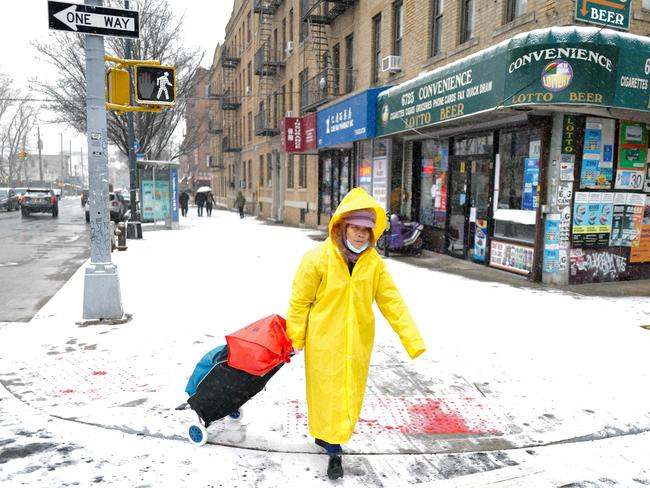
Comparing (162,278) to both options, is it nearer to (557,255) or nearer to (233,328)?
(233,328)

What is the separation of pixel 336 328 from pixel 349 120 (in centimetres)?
1262

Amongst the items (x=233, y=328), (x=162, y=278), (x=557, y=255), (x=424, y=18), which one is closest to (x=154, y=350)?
(x=233, y=328)

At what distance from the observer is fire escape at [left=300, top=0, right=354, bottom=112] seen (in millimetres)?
18156

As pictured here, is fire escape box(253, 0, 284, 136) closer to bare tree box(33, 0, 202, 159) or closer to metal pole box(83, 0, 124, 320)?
bare tree box(33, 0, 202, 159)

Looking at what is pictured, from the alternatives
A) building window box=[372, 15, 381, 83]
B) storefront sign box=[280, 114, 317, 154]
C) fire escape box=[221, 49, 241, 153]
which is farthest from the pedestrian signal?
fire escape box=[221, 49, 241, 153]

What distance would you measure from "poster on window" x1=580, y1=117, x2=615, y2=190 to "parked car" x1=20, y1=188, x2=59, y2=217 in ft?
98.5

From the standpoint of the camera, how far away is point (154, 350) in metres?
5.43

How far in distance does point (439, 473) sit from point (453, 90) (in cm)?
816

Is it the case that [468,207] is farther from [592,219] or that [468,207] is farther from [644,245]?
[644,245]

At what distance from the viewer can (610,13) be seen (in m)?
8.11

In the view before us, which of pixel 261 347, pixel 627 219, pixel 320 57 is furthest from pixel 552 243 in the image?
pixel 320 57

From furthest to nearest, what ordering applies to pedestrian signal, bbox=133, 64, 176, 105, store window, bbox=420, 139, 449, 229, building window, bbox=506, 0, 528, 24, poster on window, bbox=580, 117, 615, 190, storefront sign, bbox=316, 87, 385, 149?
storefront sign, bbox=316, 87, 385, 149
store window, bbox=420, 139, 449, 229
building window, bbox=506, 0, 528, 24
poster on window, bbox=580, 117, 615, 190
pedestrian signal, bbox=133, 64, 176, 105

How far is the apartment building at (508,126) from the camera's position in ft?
26.0

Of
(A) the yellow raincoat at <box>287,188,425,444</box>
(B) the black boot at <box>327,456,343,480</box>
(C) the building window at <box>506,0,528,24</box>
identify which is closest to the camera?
(A) the yellow raincoat at <box>287,188,425,444</box>
